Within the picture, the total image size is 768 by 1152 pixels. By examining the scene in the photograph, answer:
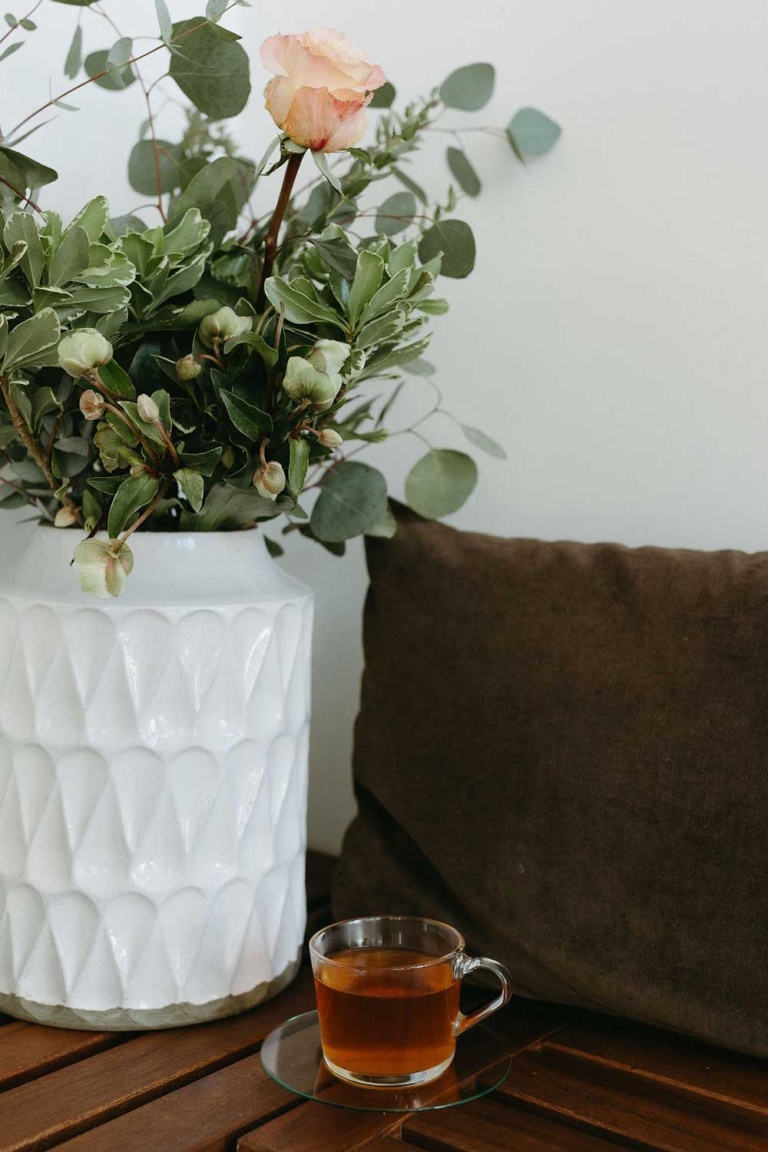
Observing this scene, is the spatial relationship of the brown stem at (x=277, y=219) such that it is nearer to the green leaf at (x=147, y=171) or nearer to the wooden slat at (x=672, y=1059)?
the green leaf at (x=147, y=171)

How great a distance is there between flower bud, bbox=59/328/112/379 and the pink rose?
171 millimetres

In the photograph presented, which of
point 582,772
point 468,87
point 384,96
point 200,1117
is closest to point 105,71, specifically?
point 384,96

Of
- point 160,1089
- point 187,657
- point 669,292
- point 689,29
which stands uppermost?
point 689,29

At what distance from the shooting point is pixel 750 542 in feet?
2.97

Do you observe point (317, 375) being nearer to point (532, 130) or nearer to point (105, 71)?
point (105, 71)

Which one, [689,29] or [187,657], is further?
[689,29]

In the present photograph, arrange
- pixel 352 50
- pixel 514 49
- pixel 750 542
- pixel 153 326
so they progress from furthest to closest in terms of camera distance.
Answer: pixel 514 49, pixel 750 542, pixel 153 326, pixel 352 50

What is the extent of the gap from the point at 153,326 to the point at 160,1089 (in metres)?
0.50

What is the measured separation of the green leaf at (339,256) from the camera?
741 millimetres

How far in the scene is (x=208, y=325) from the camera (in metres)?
0.71

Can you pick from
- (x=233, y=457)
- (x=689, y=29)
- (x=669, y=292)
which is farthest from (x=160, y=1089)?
(x=689, y=29)

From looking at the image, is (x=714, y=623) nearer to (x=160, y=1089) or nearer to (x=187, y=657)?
(x=187, y=657)

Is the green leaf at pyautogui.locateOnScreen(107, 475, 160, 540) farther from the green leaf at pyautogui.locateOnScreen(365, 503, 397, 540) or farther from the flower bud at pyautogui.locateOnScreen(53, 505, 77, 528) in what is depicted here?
the green leaf at pyautogui.locateOnScreen(365, 503, 397, 540)

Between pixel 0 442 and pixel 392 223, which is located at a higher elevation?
pixel 392 223
